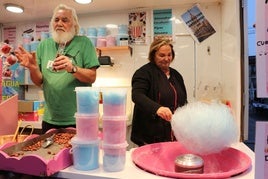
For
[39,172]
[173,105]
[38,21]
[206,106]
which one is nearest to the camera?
[39,172]

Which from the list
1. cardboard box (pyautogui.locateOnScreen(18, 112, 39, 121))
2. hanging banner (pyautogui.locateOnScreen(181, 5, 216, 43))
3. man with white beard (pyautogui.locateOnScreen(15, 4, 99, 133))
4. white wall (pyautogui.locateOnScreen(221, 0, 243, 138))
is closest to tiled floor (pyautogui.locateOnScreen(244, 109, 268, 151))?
white wall (pyautogui.locateOnScreen(221, 0, 243, 138))

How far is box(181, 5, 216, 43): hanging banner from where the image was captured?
2.57m

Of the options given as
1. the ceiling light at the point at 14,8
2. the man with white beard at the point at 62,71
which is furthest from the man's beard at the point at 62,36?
the ceiling light at the point at 14,8

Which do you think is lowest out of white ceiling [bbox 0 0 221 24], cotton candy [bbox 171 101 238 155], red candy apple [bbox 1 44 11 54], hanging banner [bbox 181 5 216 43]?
cotton candy [bbox 171 101 238 155]

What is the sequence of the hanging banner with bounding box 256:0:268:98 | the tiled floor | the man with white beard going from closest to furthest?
the hanging banner with bounding box 256:0:268:98 → the tiled floor → the man with white beard

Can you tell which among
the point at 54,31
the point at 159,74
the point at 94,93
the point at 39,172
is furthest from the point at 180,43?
the point at 39,172

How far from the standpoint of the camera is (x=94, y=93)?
0.93 meters

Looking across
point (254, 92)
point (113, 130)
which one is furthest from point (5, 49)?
point (254, 92)

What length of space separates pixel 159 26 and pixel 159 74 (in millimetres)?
1061

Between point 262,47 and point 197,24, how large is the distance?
7.03ft

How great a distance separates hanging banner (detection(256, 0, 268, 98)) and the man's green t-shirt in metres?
0.94

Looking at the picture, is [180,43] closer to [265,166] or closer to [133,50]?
[133,50]

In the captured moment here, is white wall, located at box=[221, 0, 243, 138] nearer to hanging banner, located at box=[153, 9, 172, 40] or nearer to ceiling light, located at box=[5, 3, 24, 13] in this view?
hanging banner, located at box=[153, 9, 172, 40]

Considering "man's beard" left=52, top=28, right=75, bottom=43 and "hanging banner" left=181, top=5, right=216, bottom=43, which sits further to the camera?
"hanging banner" left=181, top=5, right=216, bottom=43
